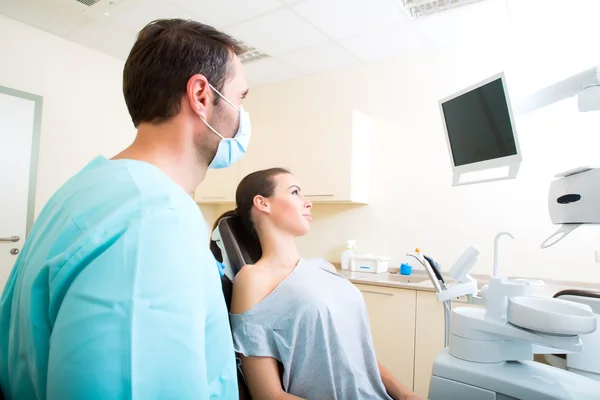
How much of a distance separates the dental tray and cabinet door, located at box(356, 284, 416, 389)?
142 cm

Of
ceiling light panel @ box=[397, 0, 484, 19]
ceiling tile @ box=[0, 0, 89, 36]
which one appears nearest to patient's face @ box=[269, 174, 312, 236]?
ceiling light panel @ box=[397, 0, 484, 19]

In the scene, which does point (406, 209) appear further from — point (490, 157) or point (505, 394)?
point (505, 394)

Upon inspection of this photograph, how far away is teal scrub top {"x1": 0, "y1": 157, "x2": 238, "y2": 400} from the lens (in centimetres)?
47

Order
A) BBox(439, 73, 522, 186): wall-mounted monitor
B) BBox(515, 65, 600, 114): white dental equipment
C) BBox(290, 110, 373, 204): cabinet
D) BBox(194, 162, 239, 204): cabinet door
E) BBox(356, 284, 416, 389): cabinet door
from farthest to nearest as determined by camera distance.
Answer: BBox(194, 162, 239, 204): cabinet door, BBox(290, 110, 373, 204): cabinet, BBox(356, 284, 416, 389): cabinet door, BBox(439, 73, 522, 186): wall-mounted monitor, BBox(515, 65, 600, 114): white dental equipment

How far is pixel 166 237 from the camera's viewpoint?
1.72 feet

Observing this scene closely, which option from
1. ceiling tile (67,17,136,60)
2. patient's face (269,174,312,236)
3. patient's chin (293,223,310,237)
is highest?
ceiling tile (67,17,136,60)

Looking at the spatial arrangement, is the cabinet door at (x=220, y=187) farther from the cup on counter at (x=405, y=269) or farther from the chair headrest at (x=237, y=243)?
the chair headrest at (x=237, y=243)

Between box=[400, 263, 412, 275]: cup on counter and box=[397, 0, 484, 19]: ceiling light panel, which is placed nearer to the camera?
box=[397, 0, 484, 19]: ceiling light panel

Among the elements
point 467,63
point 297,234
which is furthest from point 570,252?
point 297,234

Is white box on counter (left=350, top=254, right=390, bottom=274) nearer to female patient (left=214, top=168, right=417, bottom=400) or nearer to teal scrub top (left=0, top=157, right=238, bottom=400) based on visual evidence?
female patient (left=214, top=168, right=417, bottom=400)

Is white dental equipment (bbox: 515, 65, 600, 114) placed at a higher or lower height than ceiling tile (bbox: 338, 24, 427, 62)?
lower

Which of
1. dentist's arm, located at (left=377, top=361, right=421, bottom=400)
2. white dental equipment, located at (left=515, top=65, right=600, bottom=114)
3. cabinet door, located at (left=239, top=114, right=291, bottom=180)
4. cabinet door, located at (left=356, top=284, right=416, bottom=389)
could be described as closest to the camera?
white dental equipment, located at (left=515, top=65, right=600, bottom=114)

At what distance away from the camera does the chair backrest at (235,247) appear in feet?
4.54

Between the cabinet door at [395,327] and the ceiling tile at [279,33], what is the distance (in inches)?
76.2
